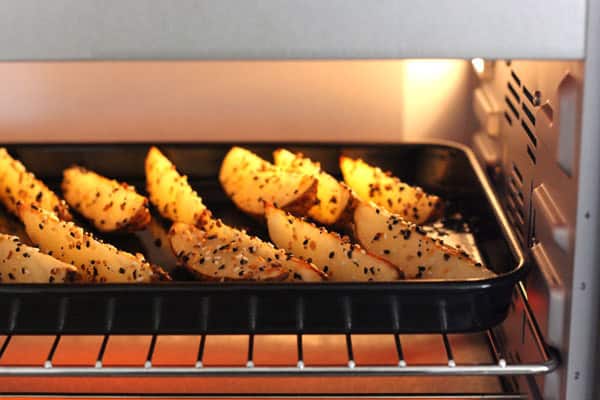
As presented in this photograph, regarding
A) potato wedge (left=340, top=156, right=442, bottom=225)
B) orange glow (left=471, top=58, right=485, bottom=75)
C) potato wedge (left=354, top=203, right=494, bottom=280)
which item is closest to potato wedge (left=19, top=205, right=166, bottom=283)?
potato wedge (left=354, top=203, right=494, bottom=280)

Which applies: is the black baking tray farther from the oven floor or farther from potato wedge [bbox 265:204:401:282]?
the oven floor

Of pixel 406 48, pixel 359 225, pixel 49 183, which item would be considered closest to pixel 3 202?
pixel 49 183

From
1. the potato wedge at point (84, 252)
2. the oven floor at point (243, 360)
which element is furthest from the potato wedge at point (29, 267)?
the oven floor at point (243, 360)

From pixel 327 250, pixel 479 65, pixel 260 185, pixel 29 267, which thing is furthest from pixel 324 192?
pixel 29 267

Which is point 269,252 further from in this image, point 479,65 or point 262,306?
point 479,65


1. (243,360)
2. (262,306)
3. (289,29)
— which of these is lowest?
(243,360)

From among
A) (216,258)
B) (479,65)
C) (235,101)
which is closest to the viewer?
(216,258)
